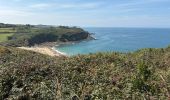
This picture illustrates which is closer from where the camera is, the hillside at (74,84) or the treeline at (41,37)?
the hillside at (74,84)

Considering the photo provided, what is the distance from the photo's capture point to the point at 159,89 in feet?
46.4

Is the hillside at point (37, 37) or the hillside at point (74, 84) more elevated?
the hillside at point (74, 84)

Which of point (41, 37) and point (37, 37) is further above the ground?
point (37, 37)

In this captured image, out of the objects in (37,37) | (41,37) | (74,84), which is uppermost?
(74,84)

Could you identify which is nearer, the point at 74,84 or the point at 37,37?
the point at 74,84

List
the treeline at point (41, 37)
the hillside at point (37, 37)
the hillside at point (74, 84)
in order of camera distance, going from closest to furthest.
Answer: the hillside at point (74, 84) < the hillside at point (37, 37) < the treeline at point (41, 37)

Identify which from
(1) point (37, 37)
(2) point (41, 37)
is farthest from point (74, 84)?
(2) point (41, 37)

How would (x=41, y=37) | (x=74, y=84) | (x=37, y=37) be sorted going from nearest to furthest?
1. (x=74, y=84)
2. (x=37, y=37)
3. (x=41, y=37)

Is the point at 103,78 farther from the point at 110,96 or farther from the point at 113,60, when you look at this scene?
the point at 113,60

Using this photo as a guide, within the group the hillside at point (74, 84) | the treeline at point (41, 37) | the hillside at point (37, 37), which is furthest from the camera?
the treeline at point (41, 37)

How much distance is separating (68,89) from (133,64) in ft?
38.4

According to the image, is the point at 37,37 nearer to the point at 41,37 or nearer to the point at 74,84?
the point at 41,37

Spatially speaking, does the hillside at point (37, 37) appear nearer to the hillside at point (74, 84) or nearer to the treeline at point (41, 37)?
the treeline at point (41, 37)

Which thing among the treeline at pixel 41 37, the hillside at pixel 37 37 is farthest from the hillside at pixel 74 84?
the treeline at pixel 41 37
